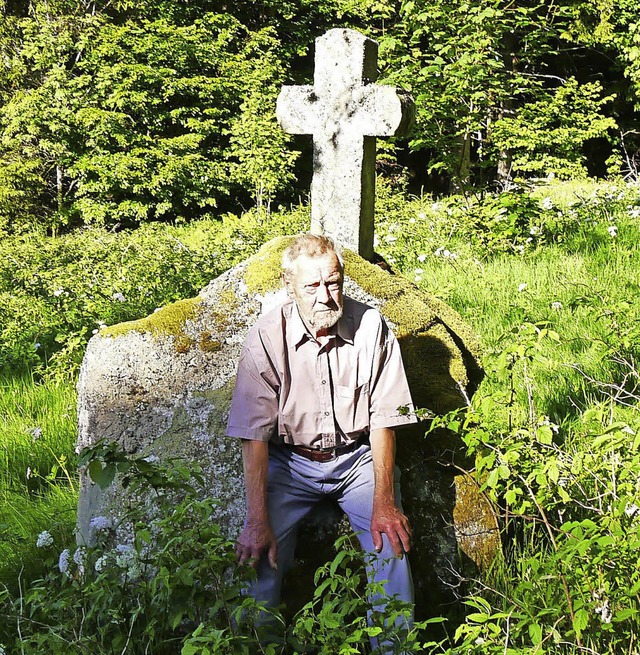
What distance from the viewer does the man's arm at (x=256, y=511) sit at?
8.89ft

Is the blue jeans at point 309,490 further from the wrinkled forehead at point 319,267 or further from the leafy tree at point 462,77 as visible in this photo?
the leafy tree at point 462,77

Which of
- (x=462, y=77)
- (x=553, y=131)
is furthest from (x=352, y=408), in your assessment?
(x=553, y=131)

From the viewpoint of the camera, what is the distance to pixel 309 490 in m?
2.95

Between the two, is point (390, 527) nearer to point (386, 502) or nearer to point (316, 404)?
point (386, 502)

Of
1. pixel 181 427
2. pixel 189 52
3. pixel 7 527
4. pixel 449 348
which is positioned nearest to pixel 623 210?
pixel 449 348

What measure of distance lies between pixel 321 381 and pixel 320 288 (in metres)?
0.36

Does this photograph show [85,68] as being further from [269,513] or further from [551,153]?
[269,513]

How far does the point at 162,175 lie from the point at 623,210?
36.2 feet

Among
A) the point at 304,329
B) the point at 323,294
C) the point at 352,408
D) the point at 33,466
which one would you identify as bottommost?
the point at 33,466

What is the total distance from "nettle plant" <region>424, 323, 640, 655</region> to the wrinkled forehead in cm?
67

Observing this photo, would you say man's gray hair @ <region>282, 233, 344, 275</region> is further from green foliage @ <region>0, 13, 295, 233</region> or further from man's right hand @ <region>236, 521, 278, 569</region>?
green foliage @ <region>0, 13, 295, 233</region>

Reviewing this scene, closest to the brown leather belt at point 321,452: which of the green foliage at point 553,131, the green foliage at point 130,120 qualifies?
the green foliage at point 553,131

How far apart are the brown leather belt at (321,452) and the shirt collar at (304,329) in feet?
1.32

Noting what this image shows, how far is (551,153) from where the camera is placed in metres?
15.5
